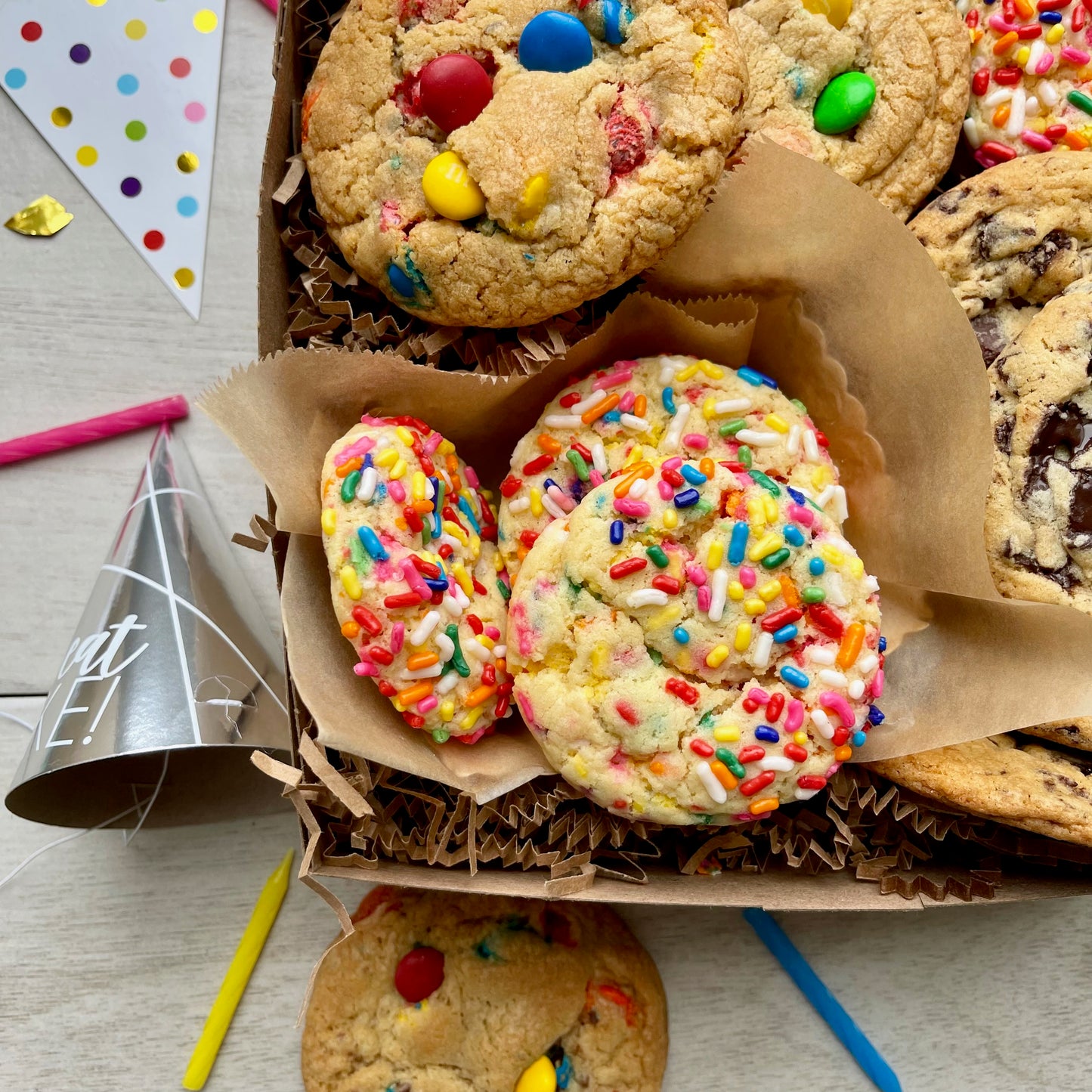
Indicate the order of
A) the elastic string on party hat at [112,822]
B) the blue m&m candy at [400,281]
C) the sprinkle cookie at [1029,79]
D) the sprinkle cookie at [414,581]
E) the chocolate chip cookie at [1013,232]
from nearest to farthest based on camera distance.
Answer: the sprinkle cookie at [414,581]
the blue m&m candy at [400,281]
the chocolate chip cookie at [1013,232]
the sprinkle cookie at [1029,79]
the elastic string on party hat at [112,822]

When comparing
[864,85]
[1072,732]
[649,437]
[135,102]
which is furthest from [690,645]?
[135,102]

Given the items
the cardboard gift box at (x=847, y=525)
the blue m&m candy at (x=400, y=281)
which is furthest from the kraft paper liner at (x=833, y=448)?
the blue m&m candy at (x=400, y=281)

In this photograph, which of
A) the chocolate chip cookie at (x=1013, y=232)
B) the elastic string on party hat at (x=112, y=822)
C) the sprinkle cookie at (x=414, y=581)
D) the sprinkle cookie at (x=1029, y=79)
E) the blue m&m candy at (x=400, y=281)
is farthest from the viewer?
the elastic string on party hat at (x=112, y=822)

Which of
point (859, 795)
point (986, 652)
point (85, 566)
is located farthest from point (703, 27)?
point (85, 566)

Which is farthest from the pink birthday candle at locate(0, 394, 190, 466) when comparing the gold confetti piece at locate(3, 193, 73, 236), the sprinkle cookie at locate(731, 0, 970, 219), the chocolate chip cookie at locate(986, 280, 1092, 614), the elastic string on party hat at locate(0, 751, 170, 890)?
the chocolate chip cookie at locate(986, 280, 1092, 614)

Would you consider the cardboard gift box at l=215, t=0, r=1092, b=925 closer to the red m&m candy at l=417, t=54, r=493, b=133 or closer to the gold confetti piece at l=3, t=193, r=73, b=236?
the red m&m candy at l=417, t=54, r=493, b=133

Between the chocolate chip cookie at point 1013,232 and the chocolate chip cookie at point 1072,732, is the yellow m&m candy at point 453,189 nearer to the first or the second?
the chocolate chip cookie at point 1013,232
